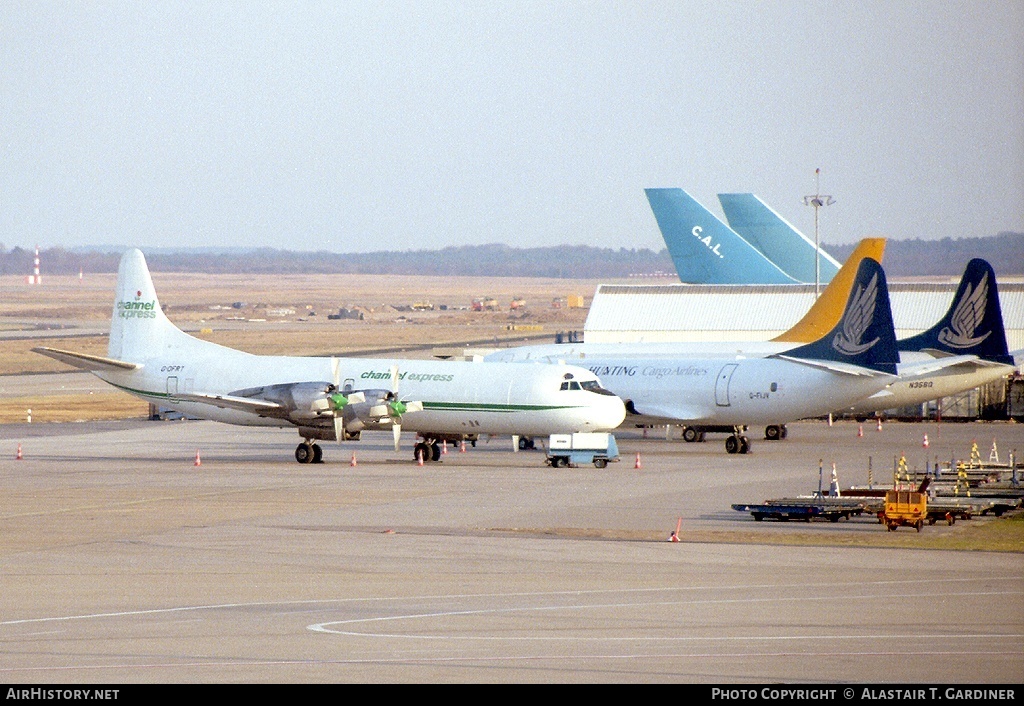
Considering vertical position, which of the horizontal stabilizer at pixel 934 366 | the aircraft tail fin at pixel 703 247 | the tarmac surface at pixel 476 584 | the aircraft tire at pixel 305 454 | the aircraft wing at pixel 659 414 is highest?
the aircraft tail fin at pixel 703 247

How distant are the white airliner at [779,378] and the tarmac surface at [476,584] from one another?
8790mm

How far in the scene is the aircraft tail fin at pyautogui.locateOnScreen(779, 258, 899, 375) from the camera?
54.6 metres

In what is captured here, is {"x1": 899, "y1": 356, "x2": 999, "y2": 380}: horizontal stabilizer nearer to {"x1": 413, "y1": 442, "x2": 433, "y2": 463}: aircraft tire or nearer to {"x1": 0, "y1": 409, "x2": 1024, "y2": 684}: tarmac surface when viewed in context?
{"x1": 0, "y1": 409, "x2": 1024, "y2": 684}: tarmac surface

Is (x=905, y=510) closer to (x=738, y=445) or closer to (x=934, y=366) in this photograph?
(x=738, y=445)

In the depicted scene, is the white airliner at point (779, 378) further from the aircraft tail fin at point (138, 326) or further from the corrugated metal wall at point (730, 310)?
the corrugated metal wall at point (730, 310)

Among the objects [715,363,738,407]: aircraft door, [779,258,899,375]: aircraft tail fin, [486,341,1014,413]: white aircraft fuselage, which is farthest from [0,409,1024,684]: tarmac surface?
[486,341,1014,413]: white aircraft fuselage

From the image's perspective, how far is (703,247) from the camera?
100 m

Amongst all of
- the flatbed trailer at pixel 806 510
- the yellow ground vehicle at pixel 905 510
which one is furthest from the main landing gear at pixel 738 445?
the yellow ground vehicle at pixel 905 510

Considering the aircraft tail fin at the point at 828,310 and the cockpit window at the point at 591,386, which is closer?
the cockpit window at the point at 591,386

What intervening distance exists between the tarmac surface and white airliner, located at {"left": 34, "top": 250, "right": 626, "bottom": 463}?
11.8 feet

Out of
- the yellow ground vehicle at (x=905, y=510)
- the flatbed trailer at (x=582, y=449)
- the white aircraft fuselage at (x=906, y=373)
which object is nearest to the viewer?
the yellow ground vehicle at (x=905, y=510)

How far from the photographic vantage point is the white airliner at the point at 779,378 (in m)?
54.6

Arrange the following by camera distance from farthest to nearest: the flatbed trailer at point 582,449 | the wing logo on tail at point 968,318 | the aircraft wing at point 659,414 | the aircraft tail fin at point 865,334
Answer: the wing logo on tail at point 968,318, the aircraft wing at point 659,414, the aircraft tail fin at point 865,334, the flatbed trailer at point 582,449
